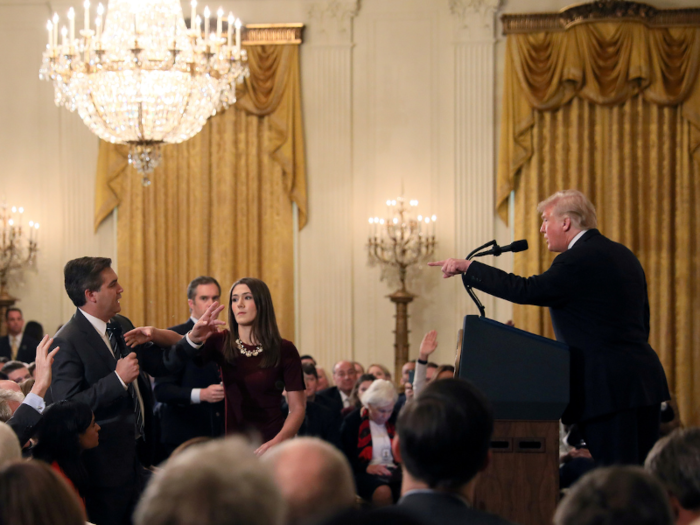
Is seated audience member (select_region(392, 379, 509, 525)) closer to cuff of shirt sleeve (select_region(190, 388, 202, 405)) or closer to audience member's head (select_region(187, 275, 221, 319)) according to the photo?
cuff of shirt sleeve (select_region(190, 388, 202, 405))

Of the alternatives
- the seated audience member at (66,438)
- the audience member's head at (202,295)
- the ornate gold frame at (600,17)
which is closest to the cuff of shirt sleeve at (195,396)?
the audience member's head at (202,295)

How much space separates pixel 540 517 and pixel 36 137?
343 inches

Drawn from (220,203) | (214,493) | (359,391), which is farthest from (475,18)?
(214,493)

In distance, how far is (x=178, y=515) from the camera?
46.9 inches

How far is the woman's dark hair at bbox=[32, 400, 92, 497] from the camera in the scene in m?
3.38

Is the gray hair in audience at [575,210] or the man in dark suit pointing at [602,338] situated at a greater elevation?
the gray hair in audience at [575,210]

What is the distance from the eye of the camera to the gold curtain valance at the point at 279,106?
9.88 metres

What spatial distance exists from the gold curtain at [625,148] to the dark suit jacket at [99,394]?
658 cm

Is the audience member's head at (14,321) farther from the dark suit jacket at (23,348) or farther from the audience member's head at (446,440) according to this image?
the audience member's head at (446,440)

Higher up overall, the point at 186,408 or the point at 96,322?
the point at 96,322

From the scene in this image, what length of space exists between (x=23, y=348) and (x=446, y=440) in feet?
27.4

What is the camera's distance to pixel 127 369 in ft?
11.7

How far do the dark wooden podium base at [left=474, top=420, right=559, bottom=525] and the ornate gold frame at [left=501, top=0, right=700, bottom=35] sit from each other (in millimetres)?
7263

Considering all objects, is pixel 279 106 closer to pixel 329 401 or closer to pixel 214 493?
pixel 329 401
